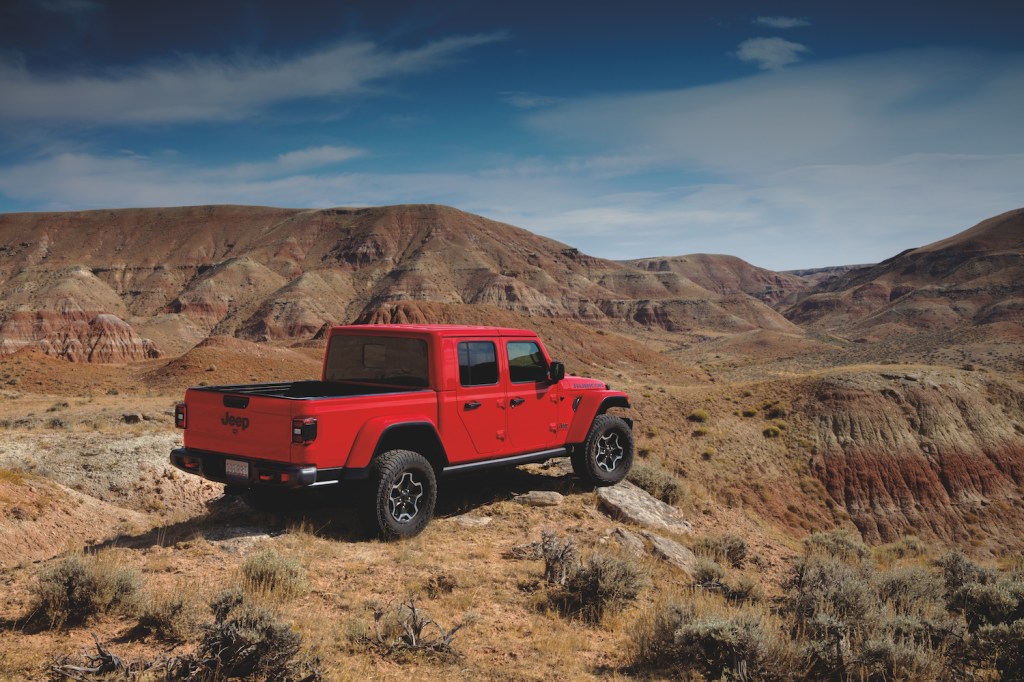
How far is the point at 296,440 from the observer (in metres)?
6.11

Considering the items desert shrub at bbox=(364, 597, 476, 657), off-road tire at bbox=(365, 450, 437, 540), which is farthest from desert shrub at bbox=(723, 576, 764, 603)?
off-road tire at bbox=(365, 450, 437, 540)

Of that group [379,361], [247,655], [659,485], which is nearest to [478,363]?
[379,361]

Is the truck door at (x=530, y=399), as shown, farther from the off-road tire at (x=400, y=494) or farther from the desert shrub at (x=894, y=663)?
the desert shrub at (x=894, y=663)

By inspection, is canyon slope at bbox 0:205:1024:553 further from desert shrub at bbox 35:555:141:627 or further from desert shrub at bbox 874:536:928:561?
desert shrub at bbox 35:555:141:627

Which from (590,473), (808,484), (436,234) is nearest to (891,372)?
(808,484)

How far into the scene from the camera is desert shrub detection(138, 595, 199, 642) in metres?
4.65

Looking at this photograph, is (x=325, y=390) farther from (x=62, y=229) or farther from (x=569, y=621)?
(x=62, y=229)

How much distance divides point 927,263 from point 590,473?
6759 inches

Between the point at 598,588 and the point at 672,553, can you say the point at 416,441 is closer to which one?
the point at 598,588

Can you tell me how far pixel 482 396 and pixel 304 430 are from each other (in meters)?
2.30

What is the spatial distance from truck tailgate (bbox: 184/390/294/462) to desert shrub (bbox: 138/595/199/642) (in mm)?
1626

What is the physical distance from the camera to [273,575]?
561cm

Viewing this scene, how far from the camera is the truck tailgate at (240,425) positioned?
20.5 ft

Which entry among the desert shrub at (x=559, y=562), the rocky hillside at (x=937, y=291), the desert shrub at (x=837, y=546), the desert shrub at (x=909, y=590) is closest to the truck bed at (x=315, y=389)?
the desert shrub at (x=559, y=562)
